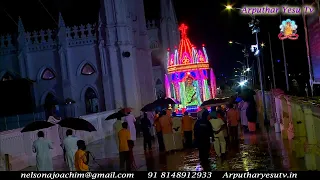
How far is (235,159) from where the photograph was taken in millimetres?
12773

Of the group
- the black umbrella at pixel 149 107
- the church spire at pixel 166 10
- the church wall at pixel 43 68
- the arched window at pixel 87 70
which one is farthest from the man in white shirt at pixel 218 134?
the church spire at pixel 166 10

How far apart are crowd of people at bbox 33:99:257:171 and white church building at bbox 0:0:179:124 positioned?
12.9m

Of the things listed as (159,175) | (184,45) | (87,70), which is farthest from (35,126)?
(87,70)

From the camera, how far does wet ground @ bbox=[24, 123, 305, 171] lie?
37.7 feet

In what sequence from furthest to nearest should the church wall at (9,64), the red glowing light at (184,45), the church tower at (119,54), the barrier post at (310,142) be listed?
the church wall at (9,64) → the church tower at (119,54) → the red glowing light at (184,45) → the barrier post at (310,142)

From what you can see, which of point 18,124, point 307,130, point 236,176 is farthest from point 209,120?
point 18,124

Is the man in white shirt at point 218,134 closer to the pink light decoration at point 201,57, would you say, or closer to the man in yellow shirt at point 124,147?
the man in yellow shirt at point 124,147

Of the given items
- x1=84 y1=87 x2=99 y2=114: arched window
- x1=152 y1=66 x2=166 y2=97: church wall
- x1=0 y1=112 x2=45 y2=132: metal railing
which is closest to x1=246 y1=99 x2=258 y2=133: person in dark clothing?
x1=0 y1=112 x2=45 y2=132: metal railing

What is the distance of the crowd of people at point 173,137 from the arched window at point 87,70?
609 inches

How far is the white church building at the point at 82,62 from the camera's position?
3219 centimetres

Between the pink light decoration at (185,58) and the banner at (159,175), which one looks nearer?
the banner at (159,175)

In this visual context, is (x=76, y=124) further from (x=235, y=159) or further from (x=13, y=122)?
(x=13, y=122)

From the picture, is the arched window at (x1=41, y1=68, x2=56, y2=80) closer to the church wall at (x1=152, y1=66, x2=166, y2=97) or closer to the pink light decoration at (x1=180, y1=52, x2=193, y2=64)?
the pink light decoration at (x1=180, y1=52, x2=193, y2=64)

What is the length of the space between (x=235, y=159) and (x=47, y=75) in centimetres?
2434
